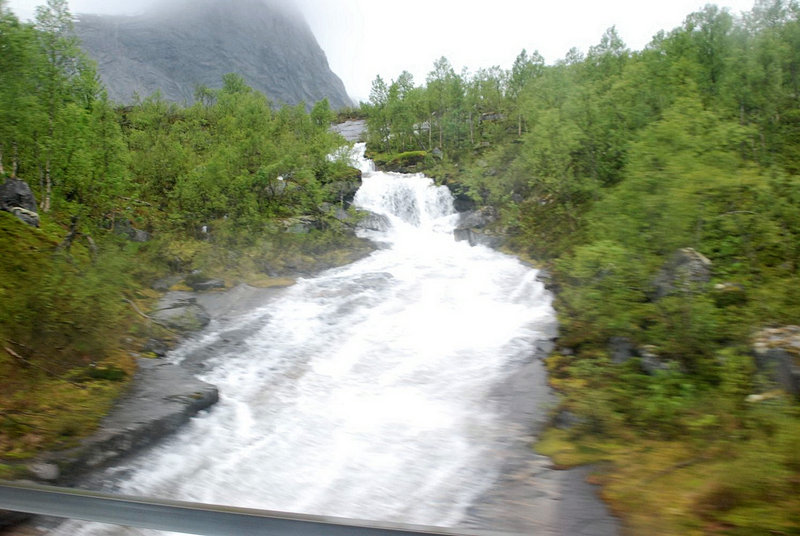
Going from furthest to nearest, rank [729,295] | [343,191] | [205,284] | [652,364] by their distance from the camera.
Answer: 1. [343,191]
2. [205,284]
3. [729,295]
4. [652,364]

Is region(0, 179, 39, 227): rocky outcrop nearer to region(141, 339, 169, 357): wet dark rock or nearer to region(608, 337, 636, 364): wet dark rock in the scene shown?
region(141, 339, 169, 357): wet dark rock

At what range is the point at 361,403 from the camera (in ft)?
36.7

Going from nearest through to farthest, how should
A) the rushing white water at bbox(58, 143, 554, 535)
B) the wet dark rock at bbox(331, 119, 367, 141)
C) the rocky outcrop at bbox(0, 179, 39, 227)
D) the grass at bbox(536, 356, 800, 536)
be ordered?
the grass at bbox(536, 356, 800, 536)
the rushing white water at bbox(58, 143, 554, 535)
the rocky outcrop at bbox(0, 179, 39, 227)
the wet dark rock at bbox(331, 119, 367, 141)

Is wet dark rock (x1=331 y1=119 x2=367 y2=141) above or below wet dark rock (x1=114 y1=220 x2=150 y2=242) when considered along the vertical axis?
above

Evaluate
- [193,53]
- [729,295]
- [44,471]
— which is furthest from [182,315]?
[193,53]

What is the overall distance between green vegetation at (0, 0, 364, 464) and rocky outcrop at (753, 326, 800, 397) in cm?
1091

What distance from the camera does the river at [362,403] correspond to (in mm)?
7840

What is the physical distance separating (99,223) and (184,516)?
73.2ft

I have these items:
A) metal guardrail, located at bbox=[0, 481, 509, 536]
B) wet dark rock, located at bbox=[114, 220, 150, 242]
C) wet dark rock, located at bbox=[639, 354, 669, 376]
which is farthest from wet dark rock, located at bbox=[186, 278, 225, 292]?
metal guardrail, located at bbox=[0, 481, 509, 536]

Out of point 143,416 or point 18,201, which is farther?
point 18,201

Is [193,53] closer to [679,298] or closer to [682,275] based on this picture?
[682,275]

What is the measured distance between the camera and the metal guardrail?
279 centimetres

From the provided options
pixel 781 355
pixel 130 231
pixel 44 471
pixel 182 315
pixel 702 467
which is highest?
pixel 130 231

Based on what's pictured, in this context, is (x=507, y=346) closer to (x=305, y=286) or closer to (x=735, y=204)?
(x=735, y=204)
